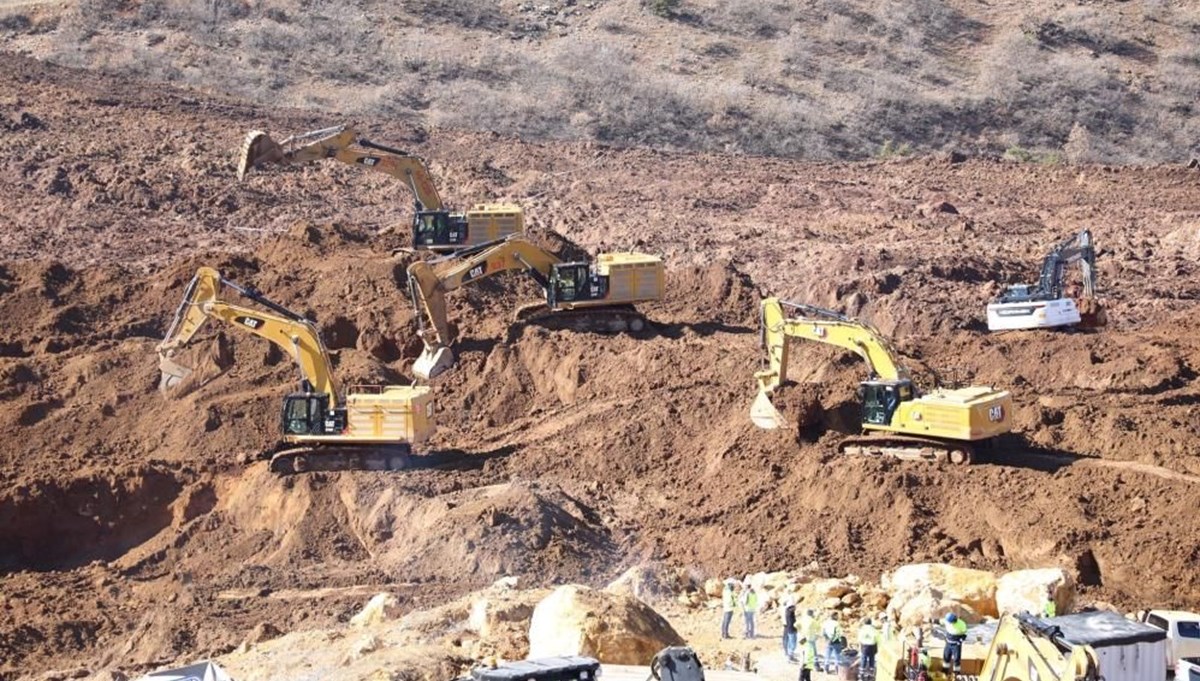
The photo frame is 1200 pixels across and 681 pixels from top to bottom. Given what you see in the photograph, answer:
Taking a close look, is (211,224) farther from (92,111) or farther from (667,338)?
(667,338)

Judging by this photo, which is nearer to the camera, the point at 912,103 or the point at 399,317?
the point at 399,317

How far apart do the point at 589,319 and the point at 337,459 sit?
294 inches

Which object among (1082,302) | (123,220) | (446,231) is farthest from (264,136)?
(1082,302)

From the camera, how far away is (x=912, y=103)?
62.4m

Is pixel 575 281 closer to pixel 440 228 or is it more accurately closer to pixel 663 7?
pixel 440 228

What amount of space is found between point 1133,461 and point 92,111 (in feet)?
106

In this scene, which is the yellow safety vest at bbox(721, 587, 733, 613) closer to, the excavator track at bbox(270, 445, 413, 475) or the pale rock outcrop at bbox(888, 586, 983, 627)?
the pale rock outcrop at bbox(888, 586, 983, 627)

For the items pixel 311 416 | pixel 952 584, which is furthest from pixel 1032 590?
pixel 311 416

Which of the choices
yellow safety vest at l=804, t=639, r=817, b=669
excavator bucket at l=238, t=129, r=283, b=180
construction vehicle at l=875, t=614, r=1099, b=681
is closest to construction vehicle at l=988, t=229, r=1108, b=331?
excavator bucket at l=238, t=129, r=283, b=180

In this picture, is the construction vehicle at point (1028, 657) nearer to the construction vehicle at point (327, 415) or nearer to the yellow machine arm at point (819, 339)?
the yellow machine arm at point (819, 339)

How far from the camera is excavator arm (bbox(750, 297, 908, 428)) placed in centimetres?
2970

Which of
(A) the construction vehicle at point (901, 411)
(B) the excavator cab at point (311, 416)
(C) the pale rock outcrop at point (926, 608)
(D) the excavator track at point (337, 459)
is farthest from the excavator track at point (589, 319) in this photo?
(C) the pale rock outcrop at point (926, 608)

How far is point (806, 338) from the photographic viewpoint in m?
30.8

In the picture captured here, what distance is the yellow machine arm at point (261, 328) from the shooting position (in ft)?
101
